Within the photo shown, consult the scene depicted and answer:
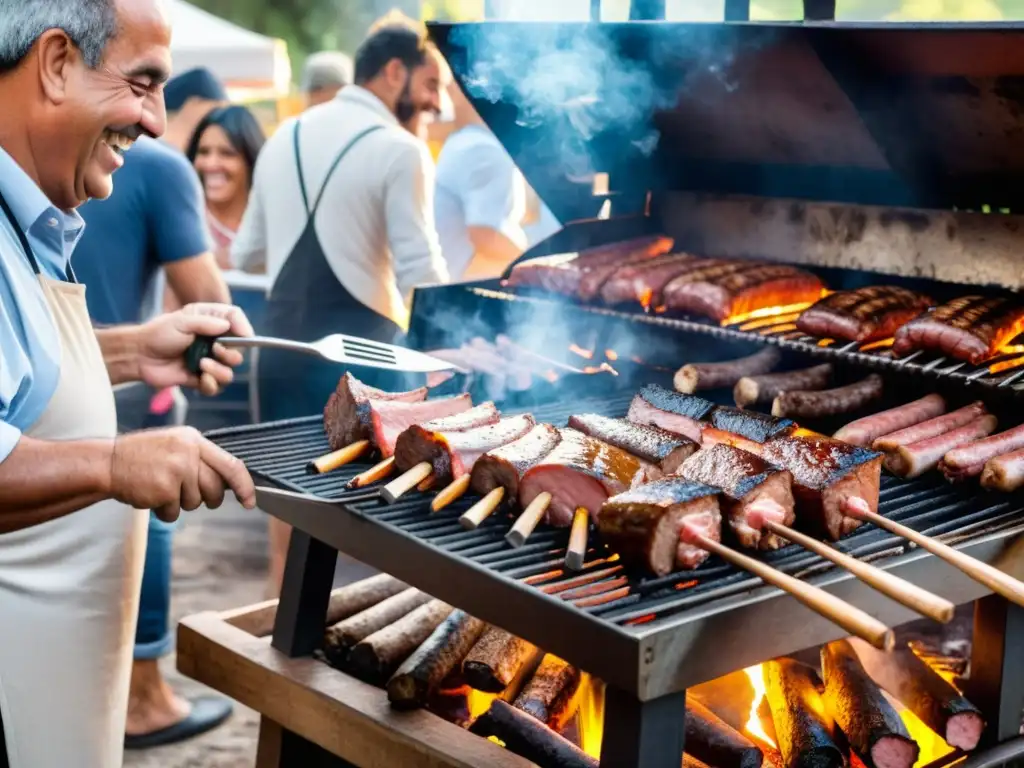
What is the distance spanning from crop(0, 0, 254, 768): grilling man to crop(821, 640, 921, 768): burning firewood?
1731 millimetres

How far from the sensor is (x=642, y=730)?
2.26 m

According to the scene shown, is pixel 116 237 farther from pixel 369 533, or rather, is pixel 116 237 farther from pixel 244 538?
pixel 244 538

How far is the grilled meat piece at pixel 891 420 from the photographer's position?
10.7ft

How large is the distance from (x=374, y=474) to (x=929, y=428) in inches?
63.0

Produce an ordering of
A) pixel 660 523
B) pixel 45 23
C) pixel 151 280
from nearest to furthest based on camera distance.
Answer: pixel 660 523 < pixel 45 23 < pixel 151 280

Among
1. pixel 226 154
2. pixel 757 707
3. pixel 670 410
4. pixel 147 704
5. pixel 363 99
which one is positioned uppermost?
pixel 363 99

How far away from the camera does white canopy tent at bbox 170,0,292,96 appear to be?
1043cm

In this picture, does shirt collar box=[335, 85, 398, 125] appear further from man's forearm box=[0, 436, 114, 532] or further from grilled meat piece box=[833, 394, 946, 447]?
man's forearm box=[0, 436, 114, 532]

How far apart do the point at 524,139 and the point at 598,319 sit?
93 centimetres

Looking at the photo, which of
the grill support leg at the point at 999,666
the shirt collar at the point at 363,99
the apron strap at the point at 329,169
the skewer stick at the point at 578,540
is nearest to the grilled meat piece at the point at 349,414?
the skewer stick at the point at 578,540

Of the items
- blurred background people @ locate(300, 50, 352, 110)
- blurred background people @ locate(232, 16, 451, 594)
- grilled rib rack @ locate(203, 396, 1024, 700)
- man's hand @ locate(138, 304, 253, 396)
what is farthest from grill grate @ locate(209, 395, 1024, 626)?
blurred background people @ locate(300, 50, 352, 110)

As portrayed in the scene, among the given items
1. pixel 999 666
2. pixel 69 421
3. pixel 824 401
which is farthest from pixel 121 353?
pixel 999 666

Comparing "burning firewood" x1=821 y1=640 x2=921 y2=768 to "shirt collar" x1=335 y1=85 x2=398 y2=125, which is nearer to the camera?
"burning firewood" x1=821 y1=640 x2=921 y2=768

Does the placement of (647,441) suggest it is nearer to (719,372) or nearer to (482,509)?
(482,509)
